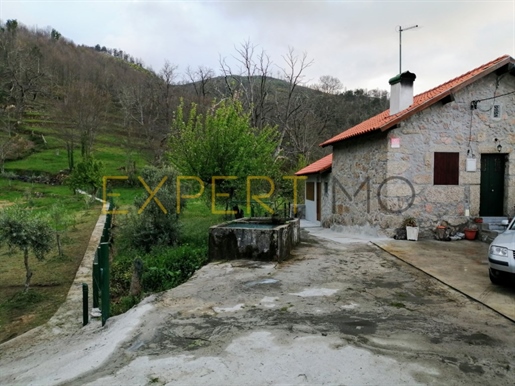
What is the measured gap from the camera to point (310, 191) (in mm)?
19094

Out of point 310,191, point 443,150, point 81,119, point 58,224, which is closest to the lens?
point 443,150

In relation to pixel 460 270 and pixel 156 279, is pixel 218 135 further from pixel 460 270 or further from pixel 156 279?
pixel 460 270

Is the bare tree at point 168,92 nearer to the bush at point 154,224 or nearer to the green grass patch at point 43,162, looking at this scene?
the green grass patch at point 43,162

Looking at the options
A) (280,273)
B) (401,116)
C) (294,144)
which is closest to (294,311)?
(280,273)

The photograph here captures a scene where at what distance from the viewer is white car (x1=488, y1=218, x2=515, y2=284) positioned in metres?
5.61

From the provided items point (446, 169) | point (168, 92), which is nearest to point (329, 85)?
point (168, 92)

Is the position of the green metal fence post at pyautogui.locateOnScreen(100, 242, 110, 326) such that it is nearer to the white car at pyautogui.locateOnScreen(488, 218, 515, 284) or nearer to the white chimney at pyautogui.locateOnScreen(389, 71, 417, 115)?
the white car at pyautogui.locateOnScreen(488, 218, 515, 284)

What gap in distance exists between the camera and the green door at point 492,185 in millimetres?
11258

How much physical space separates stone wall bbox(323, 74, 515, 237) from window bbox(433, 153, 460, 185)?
0.12 meters

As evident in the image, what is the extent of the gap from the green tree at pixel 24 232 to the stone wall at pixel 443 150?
9.11 meters

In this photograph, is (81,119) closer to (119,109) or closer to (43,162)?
(43,162)

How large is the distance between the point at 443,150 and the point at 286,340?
920 centimetres

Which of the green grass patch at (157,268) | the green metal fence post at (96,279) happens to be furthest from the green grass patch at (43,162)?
the green metal fence post at (96,279)

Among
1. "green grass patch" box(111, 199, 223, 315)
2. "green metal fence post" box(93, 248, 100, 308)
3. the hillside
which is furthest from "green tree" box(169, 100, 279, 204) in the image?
the hillside
